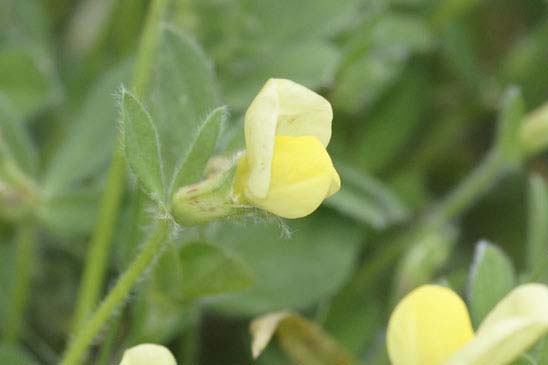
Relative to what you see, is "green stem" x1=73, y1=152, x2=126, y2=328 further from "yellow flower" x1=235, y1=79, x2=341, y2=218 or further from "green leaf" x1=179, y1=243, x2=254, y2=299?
"yellow flower" x1=235, y1=79, x2=341, y2=218

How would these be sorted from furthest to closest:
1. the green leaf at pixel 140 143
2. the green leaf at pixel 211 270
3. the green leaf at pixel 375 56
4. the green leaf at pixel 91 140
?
the green leaf at pixel 375 56 < the green leaf at pixel 91 140 < the green leaf at pixel 211 270 < the green leaf at pixel 140 143

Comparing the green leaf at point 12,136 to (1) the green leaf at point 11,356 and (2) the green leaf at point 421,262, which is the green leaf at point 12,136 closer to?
(1) the green leaf at point 11,356

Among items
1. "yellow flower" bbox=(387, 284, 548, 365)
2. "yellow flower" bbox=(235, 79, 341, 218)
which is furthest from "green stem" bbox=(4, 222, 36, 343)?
"yellow flower" bbox=(387, 284, 548, 365)

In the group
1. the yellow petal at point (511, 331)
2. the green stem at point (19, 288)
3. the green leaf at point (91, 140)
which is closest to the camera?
the yellow petal at point (511, 331)

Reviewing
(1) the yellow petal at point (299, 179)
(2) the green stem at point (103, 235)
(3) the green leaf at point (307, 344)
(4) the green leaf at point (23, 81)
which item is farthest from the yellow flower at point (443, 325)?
(4) the green leaf at point (23, 81)

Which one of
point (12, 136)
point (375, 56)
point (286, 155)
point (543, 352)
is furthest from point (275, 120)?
point (375, 56)

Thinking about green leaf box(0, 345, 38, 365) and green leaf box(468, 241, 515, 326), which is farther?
green leaf box(0, 345, 38, 365)

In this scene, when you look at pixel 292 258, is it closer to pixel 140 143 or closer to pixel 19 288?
pixel 19 288
